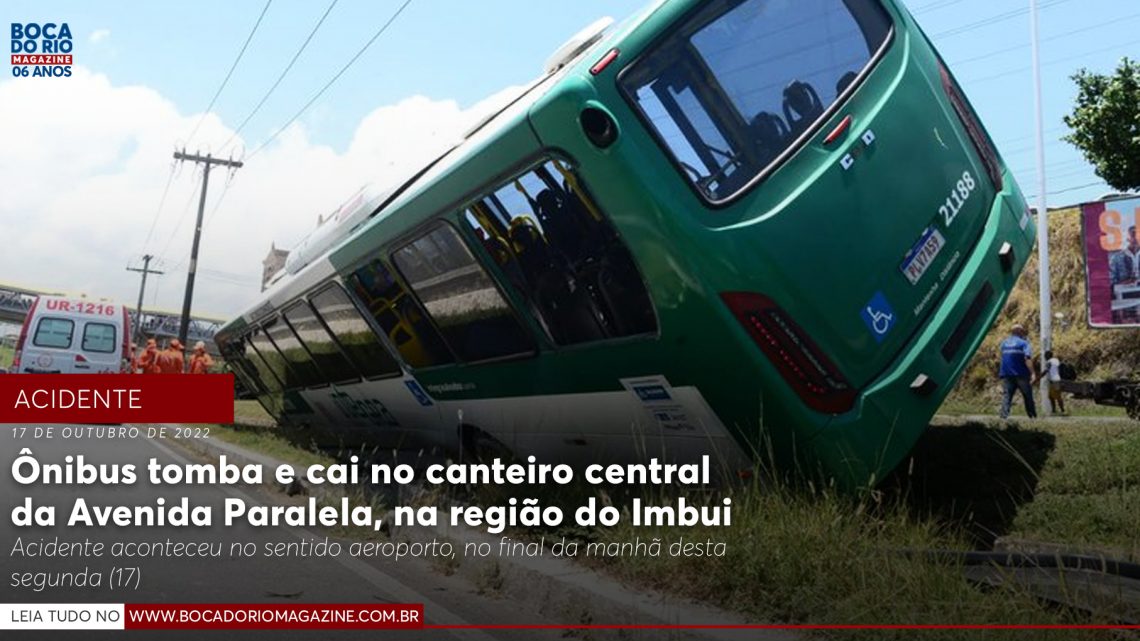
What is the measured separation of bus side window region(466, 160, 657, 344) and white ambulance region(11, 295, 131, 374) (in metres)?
17.1

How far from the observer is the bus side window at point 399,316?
283 inches

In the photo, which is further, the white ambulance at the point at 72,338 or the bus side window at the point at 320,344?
the white ambulance at the point at 72,338

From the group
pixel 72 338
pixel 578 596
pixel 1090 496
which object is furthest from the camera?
pixel 72 338

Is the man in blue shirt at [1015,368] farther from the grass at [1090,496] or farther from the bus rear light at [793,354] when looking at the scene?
the bus rear light at [793,354]

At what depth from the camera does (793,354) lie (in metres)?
4.50

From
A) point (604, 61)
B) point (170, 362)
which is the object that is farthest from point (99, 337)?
point (604, 61)

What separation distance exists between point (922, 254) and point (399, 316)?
4.33 metres

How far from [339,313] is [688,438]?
4.88m

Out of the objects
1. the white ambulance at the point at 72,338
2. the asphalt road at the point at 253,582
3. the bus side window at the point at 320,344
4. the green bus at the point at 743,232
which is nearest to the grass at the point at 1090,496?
the green bus at the point at 743,232

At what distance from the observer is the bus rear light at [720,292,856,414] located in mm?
4426

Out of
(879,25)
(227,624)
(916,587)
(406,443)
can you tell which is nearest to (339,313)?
(406,443)

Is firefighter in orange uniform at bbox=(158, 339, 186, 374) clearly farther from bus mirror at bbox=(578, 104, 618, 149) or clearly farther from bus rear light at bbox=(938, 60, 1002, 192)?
bus rear light at bbox=(938, 60, 1002, 192)

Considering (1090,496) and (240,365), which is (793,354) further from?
(240,365)

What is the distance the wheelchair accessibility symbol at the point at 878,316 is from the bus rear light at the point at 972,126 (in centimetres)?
167
